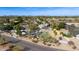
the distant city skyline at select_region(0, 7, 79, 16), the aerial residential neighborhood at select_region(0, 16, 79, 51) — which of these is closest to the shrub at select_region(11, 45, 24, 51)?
the aerial residential neighborhood at select_region(0, 16, 79, 51)

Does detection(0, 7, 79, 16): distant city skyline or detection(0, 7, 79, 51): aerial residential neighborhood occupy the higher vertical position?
detection(0, 7, 79, 16): distant city skyline

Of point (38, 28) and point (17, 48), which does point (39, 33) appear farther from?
point (17, 48)

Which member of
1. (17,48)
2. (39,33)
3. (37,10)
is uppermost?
(37,10)

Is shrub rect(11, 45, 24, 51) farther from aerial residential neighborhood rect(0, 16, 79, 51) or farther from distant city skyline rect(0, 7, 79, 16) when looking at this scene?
distant city skyline rect(0, 7, 79, 16)

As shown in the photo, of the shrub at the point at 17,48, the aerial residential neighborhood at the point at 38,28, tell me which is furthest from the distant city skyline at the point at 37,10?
the shrub at the point at 17,48

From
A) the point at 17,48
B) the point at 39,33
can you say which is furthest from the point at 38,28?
the point at 17,48

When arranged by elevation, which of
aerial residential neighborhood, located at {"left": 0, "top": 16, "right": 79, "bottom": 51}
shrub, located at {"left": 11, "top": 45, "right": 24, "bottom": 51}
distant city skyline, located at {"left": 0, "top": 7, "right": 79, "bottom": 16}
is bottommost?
shrub, located at {"left": 11, "top": 45, "right": 24, "bottom": 51}
